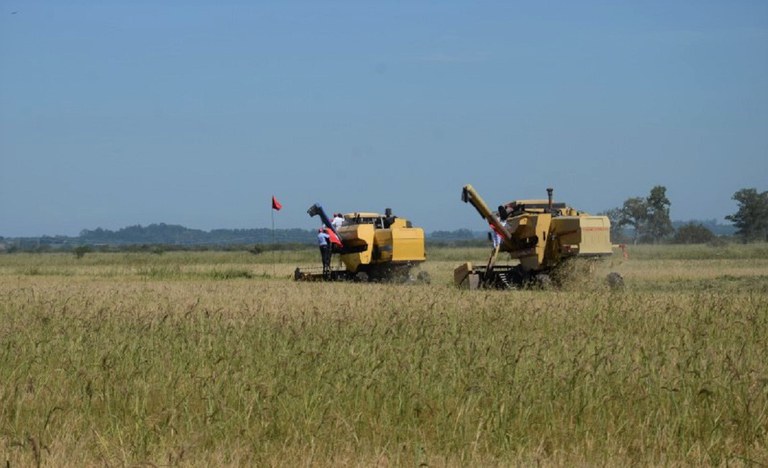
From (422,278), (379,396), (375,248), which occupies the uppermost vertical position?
(375,248)

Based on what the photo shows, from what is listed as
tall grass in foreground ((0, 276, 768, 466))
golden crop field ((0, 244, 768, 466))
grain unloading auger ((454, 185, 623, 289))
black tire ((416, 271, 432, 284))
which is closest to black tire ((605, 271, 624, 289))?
grain unloading auger ((454, 185, 623, 289))

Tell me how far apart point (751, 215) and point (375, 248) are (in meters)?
74.0

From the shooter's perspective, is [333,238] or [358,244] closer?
[358,244]

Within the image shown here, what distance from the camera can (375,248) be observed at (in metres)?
32.2

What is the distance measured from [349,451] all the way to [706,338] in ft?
20.6

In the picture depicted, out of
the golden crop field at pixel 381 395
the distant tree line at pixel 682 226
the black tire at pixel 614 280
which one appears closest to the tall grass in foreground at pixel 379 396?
the golden crop field at pixel 381 395

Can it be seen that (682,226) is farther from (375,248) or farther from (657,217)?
(375,248)

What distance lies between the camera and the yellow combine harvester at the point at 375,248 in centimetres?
3134

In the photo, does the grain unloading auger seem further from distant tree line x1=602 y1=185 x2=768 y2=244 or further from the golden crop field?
distant tree line x1=602 y1=185 x2=768 y2=244

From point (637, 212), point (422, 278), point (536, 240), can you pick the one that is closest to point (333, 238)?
point (422, 278)

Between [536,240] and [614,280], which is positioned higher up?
[536,240]

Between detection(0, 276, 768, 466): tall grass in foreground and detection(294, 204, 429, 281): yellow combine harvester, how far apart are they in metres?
17.2

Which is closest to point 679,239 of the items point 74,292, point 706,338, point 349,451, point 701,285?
point 701,285

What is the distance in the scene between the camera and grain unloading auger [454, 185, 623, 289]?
85.6 ft
